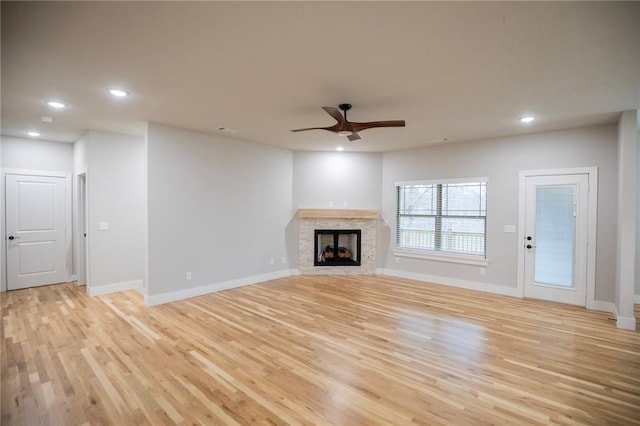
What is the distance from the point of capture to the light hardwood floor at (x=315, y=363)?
A: 226 centimetres

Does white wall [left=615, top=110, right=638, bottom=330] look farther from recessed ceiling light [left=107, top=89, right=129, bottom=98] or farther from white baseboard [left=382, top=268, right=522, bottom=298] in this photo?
recessed ceiling light [left=107, top=89, right=129, bottom=98]

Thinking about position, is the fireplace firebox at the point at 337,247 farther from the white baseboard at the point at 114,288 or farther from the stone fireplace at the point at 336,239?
the white baseboard at the point at 114,288

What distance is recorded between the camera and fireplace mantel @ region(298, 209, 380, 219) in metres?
6.57

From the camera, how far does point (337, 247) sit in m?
7.06

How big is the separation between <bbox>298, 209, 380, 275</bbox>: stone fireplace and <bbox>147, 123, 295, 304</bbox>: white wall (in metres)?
0.45

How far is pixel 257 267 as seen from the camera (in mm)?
6117

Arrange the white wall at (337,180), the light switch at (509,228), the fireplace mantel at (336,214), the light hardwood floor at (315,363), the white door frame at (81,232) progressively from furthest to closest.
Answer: the white wall at (337,180), the fireplace mantel at (336,214), the white door frame at (81,232), the light switch at (509,228), the light hardwood floor at (315,363)

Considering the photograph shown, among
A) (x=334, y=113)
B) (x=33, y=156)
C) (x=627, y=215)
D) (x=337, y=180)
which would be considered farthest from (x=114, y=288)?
(x=627, y=215)

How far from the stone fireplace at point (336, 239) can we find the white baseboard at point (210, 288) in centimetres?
54

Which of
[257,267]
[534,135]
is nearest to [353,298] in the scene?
[257,267]

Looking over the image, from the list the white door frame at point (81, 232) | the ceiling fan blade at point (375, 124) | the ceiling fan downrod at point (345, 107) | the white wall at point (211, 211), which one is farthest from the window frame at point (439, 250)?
the white door frame at point (81, 232)

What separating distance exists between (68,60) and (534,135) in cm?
614

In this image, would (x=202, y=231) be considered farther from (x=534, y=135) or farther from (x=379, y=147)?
(x=534, y=135)

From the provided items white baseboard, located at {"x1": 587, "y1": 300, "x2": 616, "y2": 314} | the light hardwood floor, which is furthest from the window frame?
white baseboard, located at {"x1": 587, "y1": 300, "x2": 616, "y2": 314}
